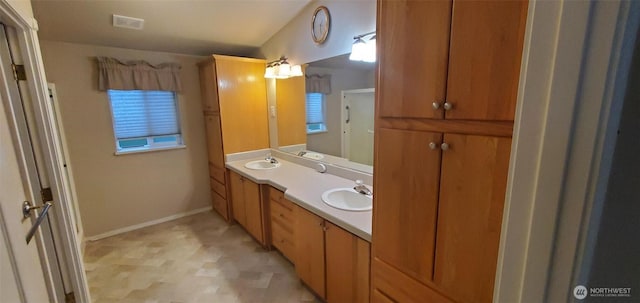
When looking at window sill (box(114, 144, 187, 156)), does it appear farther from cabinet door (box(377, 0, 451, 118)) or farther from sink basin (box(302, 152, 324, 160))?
cabinet door (box(377, 0, 451, 118))

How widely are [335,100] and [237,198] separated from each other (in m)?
1.60

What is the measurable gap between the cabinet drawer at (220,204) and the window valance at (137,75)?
1428mm

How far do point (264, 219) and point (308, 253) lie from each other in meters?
0.81

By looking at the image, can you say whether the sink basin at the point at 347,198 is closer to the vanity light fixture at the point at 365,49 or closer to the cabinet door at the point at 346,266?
the cabinet door at the point at 346,266

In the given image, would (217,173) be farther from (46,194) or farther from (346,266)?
(346,266)

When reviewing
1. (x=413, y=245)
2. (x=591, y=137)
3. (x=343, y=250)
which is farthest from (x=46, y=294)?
(x=591, y=137)

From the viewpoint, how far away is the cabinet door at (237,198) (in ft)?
9.48

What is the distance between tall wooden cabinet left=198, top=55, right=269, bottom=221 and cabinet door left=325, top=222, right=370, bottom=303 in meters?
1.90

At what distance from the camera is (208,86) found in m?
3.15

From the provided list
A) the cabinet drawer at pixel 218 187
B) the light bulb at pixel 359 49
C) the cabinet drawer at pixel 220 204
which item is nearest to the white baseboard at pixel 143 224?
the cabinet drawer at pixel 220 204

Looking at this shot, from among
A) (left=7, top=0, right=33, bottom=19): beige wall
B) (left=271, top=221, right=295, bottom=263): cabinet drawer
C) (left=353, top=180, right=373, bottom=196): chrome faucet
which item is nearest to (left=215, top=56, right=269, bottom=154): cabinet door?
(left=271, top=221, right=295, bottom=263): cabinet drawer

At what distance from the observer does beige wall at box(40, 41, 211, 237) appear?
8.69 feet

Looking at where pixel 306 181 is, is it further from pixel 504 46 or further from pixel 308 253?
pixel 504 46

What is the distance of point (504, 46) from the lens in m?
0.74
